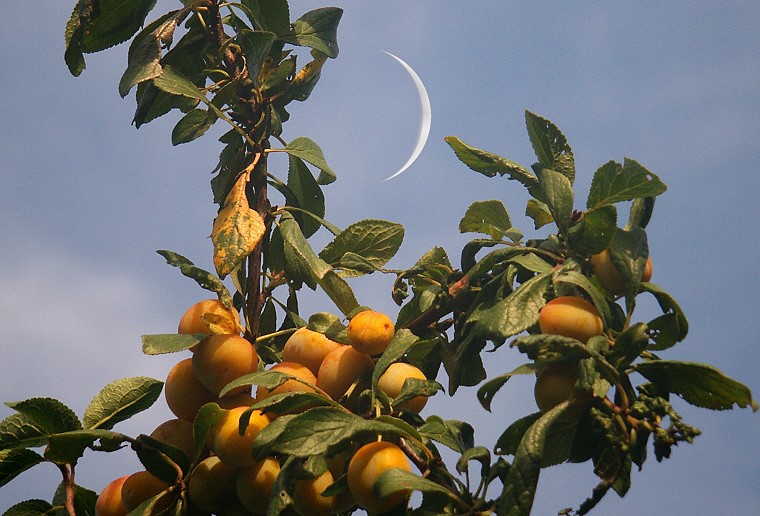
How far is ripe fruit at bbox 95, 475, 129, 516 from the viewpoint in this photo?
1750mm

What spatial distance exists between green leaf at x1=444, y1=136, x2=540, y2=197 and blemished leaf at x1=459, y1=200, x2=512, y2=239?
0.15 m

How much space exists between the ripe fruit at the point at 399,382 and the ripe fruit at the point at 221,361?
0.31 metres

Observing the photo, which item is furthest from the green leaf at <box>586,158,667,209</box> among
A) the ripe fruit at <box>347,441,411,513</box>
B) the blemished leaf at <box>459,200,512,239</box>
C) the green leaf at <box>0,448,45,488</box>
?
the green leaf at <box>0,448,45,488</box>

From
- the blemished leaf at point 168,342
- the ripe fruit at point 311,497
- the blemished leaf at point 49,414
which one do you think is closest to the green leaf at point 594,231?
the ripe fruit at point 311,497

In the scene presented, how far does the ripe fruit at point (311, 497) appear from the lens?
1.56m

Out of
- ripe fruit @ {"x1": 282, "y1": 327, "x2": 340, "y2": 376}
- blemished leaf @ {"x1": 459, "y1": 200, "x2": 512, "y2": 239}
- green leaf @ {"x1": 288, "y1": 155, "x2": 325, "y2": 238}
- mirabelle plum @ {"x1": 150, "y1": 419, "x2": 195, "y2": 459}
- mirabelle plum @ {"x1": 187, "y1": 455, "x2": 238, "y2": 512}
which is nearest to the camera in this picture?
mirabelle plum @ {"x1": 187, "y1": 455, "x2": 238, "y2": 512}

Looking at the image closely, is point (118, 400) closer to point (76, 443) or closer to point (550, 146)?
point (76, 443)

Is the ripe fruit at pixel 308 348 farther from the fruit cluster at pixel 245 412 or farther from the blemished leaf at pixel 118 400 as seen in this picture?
the blemished leaf at pixel 118 400

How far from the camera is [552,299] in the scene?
166 cm

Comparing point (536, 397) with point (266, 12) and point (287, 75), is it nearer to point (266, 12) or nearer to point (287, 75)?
point (287, 75)

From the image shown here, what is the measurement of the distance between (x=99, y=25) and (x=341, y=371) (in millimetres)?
1182

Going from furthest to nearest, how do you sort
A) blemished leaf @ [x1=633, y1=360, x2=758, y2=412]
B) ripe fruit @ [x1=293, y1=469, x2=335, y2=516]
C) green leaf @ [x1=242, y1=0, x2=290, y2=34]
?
green leaf @ [x1=242, y1=0, x2=290, y2=34]
ripe fruit @ [x1=293, y1=469, x2=335, y2=516]
blemished leaf @ [x1=633, y1=360, x2=758, y2=412]

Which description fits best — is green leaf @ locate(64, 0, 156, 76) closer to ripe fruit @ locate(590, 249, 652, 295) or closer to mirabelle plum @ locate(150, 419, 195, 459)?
mirabelle plum @ locate(150, 419, 195, 459)

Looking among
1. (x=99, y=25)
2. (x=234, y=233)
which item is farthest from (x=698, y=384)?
(x=99, y=25)
